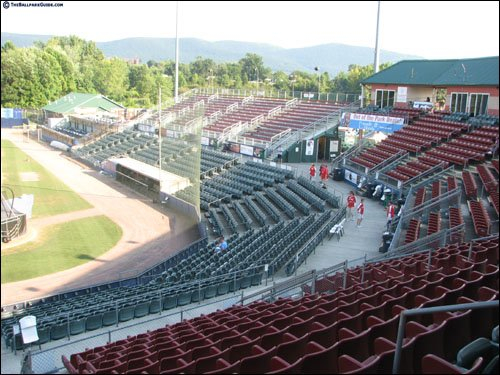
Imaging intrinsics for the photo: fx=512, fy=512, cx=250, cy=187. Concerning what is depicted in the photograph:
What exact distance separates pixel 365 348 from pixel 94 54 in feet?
245

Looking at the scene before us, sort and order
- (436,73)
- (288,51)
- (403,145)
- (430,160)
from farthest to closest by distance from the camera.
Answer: (288,51) → (436,73) → (403,145) → (430,160)

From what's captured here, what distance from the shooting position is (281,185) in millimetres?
23125

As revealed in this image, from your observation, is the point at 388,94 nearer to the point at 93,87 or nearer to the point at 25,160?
the point at 25,160

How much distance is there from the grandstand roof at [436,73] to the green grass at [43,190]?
1932 cm

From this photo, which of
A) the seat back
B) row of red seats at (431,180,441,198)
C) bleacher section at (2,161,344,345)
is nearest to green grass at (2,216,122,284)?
A: bleacher section at (2,161,344,345)

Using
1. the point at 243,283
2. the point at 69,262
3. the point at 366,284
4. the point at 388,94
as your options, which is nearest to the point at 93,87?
the point at 388,94

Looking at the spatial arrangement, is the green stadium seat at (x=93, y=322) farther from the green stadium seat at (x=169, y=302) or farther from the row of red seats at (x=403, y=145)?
the row of red seats at (x=403, y=145)

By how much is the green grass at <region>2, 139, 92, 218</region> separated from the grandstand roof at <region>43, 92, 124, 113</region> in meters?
19.5

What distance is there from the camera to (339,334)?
5.58m

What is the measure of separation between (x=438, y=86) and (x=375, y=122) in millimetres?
4038

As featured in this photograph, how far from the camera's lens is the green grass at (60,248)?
1552 centimetres

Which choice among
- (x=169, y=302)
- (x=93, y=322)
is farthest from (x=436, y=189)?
(x=93, y=322)

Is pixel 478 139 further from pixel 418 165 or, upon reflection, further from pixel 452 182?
pixel 452 182

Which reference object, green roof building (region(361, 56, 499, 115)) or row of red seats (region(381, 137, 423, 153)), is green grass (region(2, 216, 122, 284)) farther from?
green roof building (region(361, 56, 499, 115))
